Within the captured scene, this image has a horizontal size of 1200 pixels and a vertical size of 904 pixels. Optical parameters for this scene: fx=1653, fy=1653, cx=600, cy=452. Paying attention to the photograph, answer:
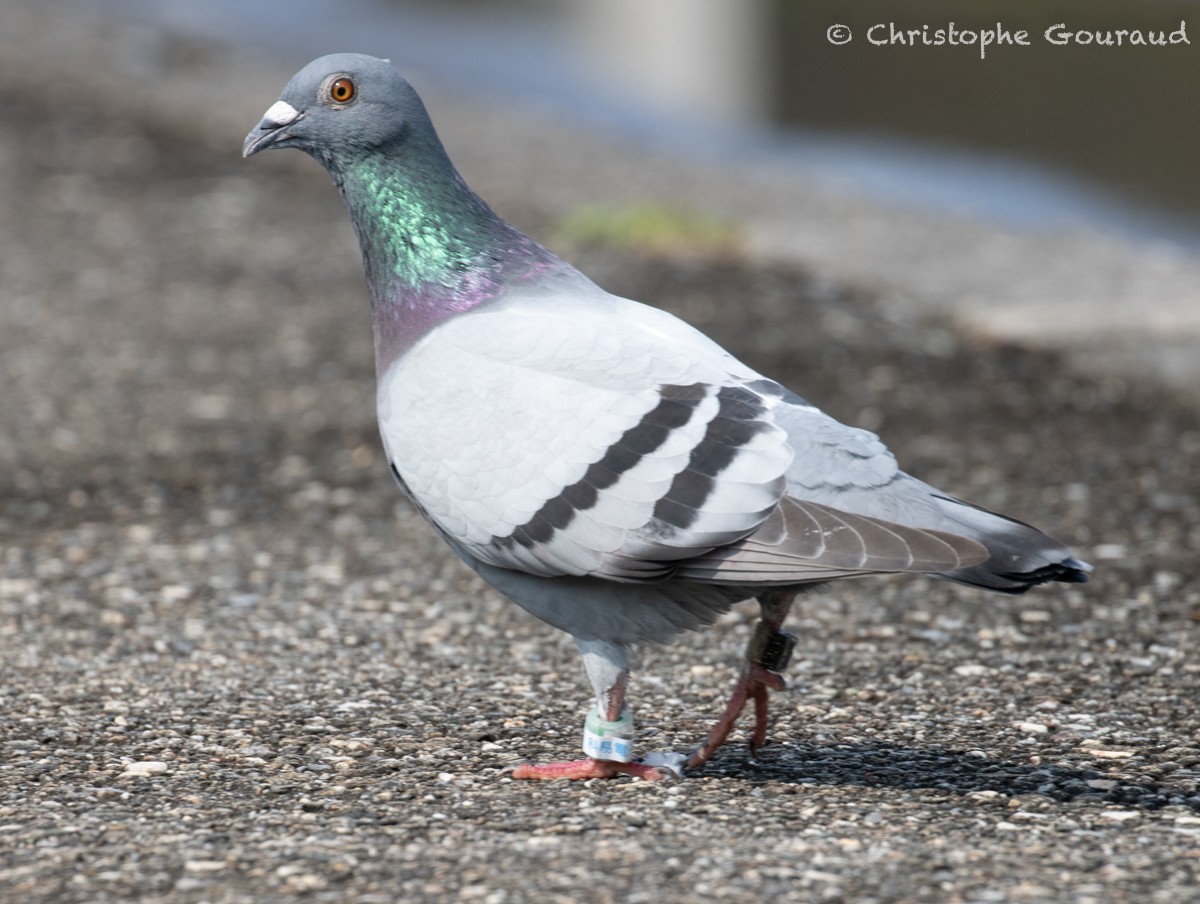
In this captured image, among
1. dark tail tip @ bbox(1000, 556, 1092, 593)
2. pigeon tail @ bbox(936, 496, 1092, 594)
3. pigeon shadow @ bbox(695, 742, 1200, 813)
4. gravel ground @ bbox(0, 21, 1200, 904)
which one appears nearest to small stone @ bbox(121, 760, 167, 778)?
gravel ground @ bbox(0, 21, 1200, 904)

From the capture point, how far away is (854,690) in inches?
174

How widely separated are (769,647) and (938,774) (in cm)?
49

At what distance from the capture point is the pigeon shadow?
3.61m

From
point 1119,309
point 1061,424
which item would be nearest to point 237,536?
point 1061,424

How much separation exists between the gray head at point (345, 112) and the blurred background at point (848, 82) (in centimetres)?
748

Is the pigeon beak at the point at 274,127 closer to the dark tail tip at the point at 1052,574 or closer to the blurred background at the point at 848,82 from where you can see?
the dark tail tip at the point at 1052,574

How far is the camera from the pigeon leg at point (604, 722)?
3.60 m

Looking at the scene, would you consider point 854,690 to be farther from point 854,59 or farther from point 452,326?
point 854,59

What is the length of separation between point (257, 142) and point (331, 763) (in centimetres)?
145

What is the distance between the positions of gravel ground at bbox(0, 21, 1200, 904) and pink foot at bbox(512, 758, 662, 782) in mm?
34

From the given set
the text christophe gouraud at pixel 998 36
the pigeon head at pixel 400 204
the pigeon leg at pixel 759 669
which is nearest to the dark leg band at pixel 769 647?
the pigeon leg at pixel 759 669

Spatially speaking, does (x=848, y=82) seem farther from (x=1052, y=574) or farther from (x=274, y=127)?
(x=1052, y=574)

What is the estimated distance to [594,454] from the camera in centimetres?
349

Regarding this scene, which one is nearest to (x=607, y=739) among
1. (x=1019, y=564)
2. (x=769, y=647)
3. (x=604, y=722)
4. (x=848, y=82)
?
(x=604, y=722)
